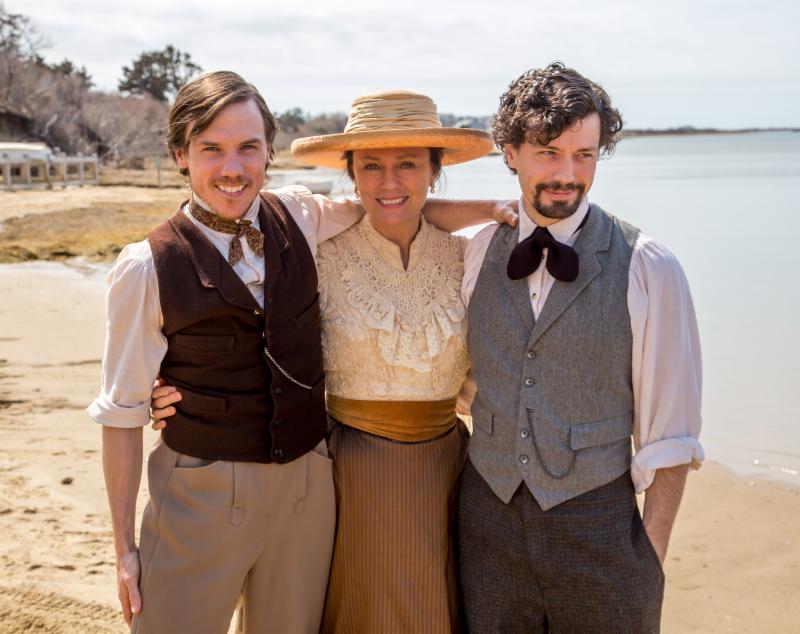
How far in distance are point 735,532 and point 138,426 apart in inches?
130

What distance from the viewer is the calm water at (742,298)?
5.99m

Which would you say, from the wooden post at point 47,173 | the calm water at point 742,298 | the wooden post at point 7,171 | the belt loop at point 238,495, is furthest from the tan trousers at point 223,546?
the wooden post at point 47,173

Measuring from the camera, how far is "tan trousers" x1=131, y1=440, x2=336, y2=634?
2.06m

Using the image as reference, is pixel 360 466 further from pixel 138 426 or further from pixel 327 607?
pixel 138 426

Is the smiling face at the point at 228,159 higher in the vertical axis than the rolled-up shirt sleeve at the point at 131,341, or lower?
higher

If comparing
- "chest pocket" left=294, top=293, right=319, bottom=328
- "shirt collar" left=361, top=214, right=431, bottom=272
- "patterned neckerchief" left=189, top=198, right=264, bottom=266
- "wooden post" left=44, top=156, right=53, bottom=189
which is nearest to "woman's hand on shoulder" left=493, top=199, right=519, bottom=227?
"shirt collar" left=361, top=214, right=431, bottom=272

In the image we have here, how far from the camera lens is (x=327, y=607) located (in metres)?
2.40

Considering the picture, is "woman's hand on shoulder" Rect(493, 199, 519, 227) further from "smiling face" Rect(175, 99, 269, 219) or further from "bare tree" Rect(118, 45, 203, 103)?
"bare tree" Rect(118, 45, 203, 103)

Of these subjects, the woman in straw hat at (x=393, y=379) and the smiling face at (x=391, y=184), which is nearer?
the woman in straw hat at (x=393, y=379)

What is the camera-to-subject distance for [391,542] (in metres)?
2.34

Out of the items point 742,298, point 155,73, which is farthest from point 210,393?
point 155,73

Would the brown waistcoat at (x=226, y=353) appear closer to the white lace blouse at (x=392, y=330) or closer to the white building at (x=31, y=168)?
the white lace blouse at (x=392, y=330)

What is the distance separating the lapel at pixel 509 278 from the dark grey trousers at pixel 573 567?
0.40 metres

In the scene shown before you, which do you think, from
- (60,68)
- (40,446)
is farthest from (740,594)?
(60,68)
